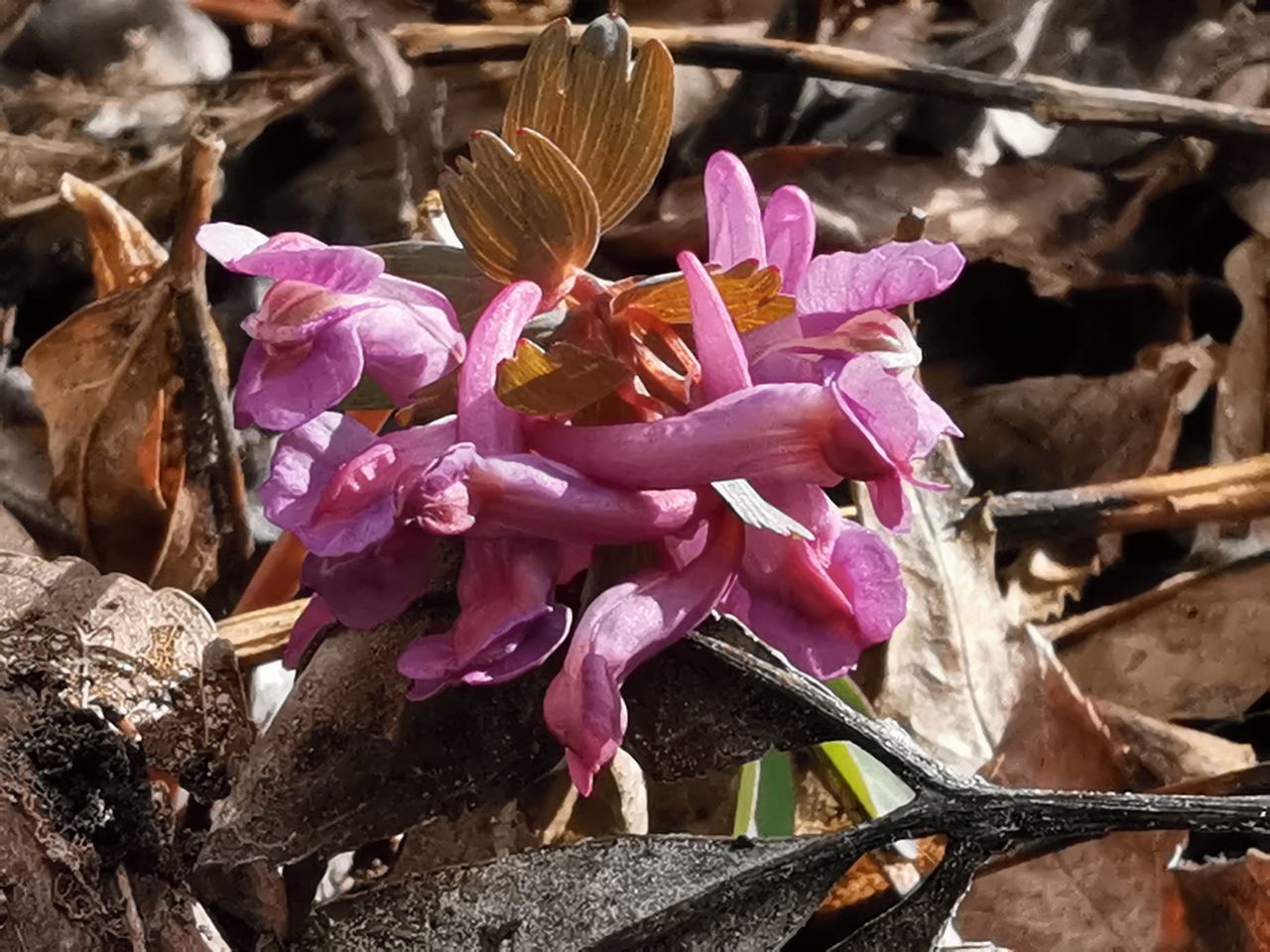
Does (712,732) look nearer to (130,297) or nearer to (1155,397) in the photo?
(130,297)

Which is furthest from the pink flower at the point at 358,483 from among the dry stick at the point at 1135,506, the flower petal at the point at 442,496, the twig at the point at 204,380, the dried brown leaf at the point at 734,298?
the dry stick at the point at 1135,506

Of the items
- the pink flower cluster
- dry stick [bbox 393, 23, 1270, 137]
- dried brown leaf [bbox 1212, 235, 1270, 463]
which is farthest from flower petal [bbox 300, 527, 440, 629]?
dried brown leaf [bbox 1212, 235, 1270, 463]

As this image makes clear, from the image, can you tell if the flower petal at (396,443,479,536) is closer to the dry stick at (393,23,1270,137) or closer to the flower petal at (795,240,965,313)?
the flower petal at (795,240,965,313)

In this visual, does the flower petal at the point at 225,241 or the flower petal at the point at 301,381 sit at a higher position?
the flower petal at the point at 225,241

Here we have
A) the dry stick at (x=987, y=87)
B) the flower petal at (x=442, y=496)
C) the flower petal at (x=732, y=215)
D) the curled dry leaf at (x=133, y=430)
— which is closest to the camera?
the flower petal at (x=442, y=496)

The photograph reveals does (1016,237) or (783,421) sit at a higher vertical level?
(783,421)

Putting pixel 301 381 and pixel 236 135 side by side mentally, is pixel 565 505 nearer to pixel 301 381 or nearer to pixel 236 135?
pixel 301 381

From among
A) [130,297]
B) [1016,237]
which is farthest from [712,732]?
[1016,237]

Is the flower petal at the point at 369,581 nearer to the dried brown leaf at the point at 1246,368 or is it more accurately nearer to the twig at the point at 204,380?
the twig at the point at 204,380
